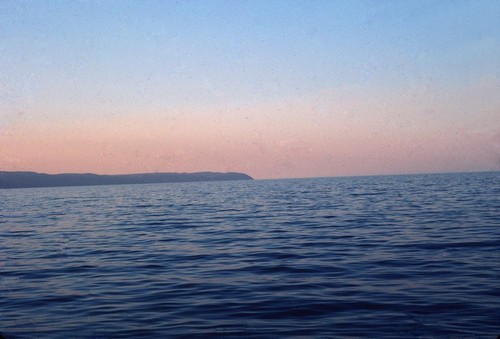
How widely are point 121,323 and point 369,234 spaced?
14.8 meters

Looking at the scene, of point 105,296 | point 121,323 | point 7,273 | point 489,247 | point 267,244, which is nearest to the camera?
point 121,323

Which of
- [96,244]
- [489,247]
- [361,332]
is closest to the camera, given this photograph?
[361,332]

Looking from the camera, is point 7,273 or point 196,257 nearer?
point 7,273

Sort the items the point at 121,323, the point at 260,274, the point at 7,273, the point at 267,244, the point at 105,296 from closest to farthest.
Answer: the point at 121,323 → the point at 105,296 → the point at 260,274 → the point at 7,273 → the point at 267,244

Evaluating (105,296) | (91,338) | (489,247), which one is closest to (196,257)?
(105,296)

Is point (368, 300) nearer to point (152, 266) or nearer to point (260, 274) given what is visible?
point (260, 274)

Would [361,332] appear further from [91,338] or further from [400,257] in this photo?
[400,257]

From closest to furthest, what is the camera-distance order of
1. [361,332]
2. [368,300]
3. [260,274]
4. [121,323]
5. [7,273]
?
[361,332] < [121,323] < [368,300] < [260,274] < [7,273]

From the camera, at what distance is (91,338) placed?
8570mm

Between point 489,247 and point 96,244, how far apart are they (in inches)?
644

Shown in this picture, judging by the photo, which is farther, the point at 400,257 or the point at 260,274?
the point at 400,257

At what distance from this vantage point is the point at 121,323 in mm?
9367

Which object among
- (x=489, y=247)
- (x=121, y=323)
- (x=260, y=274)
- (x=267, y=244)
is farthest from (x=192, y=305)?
(x=489, y=247)

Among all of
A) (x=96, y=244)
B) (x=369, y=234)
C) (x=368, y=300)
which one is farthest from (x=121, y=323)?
(x=369, y=234)
